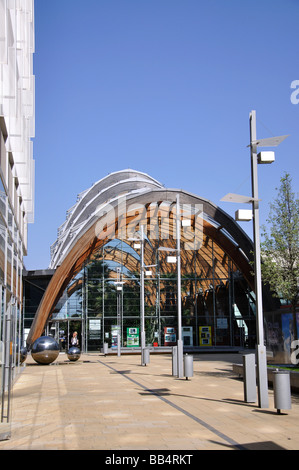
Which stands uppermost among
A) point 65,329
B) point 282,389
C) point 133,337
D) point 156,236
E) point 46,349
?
point 156,236

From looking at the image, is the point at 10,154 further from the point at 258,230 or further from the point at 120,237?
the point at 120,237

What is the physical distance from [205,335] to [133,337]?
594 centimetres

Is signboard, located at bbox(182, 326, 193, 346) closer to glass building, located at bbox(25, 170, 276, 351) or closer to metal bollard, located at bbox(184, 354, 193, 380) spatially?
glass building, located at bbox(25, 170, 276, 351)

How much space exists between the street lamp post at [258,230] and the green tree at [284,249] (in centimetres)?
741

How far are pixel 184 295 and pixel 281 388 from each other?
107 feet

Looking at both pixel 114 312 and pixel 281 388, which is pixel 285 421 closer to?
pixel 281 388

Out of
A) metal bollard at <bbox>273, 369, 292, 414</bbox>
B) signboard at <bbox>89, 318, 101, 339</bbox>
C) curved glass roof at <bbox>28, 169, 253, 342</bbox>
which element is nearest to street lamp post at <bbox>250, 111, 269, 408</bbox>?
metal bollard at <bbox>273, 369, 292, 414</bbox>

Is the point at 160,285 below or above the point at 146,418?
above

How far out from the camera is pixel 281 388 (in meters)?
10.9

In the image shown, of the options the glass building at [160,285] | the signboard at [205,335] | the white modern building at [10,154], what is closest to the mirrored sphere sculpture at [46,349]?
the white modern building at [10,154]

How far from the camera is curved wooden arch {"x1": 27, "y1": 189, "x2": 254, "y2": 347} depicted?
1485 inches

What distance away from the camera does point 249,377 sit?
1267 centimetres

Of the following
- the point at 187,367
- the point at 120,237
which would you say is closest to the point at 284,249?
the point at 187,367
